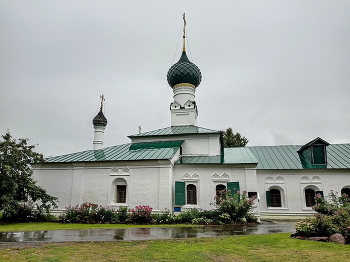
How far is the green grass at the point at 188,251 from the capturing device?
5.93m

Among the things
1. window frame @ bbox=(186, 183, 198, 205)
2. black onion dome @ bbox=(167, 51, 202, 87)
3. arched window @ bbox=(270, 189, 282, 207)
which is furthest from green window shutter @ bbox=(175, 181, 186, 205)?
black onion dome @ bbox=(167, 51, 202, 87)

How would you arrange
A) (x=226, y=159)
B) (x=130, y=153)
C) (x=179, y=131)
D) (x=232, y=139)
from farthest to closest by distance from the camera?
(x=232, y=139), (x=179, y=131), (x=130, y=153), (x=226, y=159)

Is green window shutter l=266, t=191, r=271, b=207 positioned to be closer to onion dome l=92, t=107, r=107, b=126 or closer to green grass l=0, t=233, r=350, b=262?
green grass l=0, t=233, r=350, b=262

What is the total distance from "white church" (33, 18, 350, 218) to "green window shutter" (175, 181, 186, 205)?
58 millimetres

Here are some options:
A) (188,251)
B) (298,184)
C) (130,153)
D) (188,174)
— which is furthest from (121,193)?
(298,184)

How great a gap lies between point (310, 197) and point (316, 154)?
10.2 feet

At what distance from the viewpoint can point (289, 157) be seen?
A: 18.8 metres

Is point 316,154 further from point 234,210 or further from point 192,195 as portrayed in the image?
point 192,195

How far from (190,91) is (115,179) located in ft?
36.7

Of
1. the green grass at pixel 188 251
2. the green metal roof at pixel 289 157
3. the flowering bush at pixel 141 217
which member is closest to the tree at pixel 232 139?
the green metal roof at pixel 289 157

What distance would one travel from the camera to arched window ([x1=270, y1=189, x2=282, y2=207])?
55.7 feet

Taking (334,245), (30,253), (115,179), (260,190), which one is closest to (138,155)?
(115,179)

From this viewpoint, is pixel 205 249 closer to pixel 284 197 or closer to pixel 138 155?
pixel 138 155

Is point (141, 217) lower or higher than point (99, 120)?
lower
